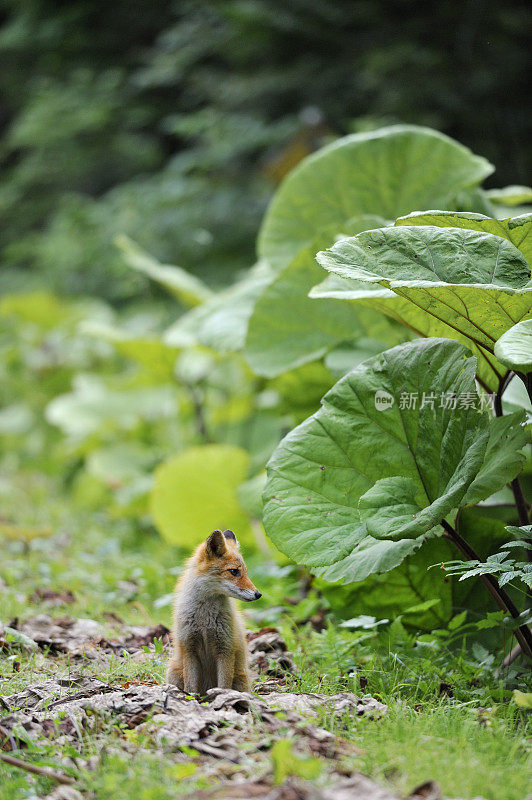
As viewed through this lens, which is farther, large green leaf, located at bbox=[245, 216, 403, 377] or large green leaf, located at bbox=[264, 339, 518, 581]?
large green leaf, located at bbox=[245, 216, 403, 377]

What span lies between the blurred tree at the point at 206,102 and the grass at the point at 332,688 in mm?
3425

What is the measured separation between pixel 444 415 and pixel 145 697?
917 mm

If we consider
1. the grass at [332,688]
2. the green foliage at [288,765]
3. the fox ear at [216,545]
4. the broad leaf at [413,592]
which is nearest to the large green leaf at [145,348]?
the grass at [332,688]

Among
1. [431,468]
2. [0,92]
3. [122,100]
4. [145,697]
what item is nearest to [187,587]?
[145,697]

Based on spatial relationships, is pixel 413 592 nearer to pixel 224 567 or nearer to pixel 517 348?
pixel 224 567

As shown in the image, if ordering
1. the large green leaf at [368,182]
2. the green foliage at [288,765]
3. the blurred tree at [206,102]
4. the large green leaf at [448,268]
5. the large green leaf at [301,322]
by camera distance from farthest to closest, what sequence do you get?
the blurred tree at [206,102] → the large green leaf at [368,182] → the large green leaf at [301,322] → the large green leaf at [448,268] → the green foliage at [288,765]

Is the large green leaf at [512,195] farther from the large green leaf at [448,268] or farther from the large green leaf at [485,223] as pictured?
the large green leaf at [448,268]

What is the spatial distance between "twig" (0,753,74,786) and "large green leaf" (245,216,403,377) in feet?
5.03

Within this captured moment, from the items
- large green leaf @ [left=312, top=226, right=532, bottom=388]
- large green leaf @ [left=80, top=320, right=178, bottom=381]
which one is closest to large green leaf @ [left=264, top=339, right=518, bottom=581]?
large green leaf @ [left=312, top=226, right=532, bottom=388]

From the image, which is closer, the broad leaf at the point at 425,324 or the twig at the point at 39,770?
the twig at the point at 39,770

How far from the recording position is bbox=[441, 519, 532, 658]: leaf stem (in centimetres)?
186

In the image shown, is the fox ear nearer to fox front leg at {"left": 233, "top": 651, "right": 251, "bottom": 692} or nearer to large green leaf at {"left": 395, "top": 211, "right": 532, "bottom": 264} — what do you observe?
fox front leg at {"left": 233, "top": 651, "right": 251, "bottom": 692}

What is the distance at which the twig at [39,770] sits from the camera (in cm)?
145

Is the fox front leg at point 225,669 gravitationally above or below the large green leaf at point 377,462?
below
